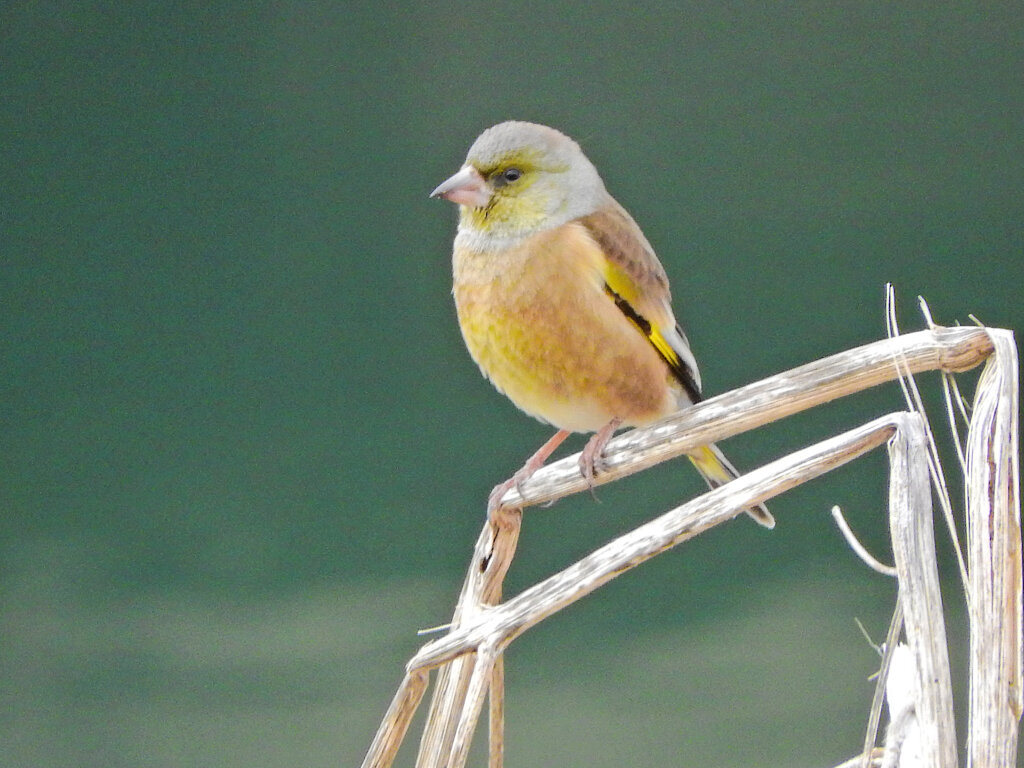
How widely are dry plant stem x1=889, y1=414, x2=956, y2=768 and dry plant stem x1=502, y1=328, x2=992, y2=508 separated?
11 centimetres

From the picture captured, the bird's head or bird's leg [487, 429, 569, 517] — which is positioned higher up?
the bird's head

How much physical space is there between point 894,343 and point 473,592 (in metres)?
0.52

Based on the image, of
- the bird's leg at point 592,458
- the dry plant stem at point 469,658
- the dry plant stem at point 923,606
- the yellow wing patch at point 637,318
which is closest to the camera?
the dry plant stem at point 923,606

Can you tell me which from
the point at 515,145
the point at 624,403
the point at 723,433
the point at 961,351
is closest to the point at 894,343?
the point at 961,351

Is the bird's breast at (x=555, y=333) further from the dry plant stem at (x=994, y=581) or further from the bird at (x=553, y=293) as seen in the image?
the dry plant stem at (x=994, y=581)

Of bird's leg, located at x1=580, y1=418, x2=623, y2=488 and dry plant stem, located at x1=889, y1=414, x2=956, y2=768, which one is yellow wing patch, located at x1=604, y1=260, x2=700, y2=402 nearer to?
bird's leg, located at x1=580, y1=418, x2=623, y2=488

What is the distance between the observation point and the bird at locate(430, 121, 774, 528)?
4.28 feet

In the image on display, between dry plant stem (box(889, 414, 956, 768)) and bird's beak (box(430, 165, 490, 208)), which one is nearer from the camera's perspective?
dry plant stem (box(889, 414, 956, 768))

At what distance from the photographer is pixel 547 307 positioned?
4.28ft

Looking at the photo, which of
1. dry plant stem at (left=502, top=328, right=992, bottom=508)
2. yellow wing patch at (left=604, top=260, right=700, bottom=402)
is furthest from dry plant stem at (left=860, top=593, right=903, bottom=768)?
yellow wing patch at (left=604, top=260, right=700, bottom=402)

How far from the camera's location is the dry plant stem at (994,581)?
2.82ft

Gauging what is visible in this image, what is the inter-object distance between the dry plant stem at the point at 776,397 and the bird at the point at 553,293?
0.11ft

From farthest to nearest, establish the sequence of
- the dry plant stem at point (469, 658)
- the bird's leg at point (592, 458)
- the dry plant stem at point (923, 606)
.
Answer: the bird's leg at point (592, 458)
the dry plant stem at point (469, 658)
the dry plant stem at point (923, 606)

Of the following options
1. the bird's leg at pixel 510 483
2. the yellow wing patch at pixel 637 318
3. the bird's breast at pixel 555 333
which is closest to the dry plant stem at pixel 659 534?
the bird's leg at pixel 510 483
